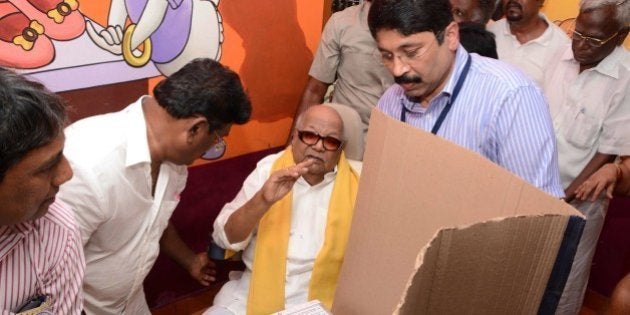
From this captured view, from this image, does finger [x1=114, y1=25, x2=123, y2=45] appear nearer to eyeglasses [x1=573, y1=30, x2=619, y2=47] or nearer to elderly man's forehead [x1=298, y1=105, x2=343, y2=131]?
elderly man's forehead [x1=298, y1=105, x2=343, y2=131]

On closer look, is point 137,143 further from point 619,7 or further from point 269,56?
point 619,7

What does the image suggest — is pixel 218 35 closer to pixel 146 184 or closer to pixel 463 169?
pixel 146 184

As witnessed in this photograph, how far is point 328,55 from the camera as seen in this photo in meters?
2.58

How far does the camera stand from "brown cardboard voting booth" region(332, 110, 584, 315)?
2.14ft

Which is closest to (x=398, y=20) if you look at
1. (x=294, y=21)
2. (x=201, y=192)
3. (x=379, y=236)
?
(x=379, y=236)

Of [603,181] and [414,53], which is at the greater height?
[414,53]

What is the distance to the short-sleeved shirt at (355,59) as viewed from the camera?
2.49m

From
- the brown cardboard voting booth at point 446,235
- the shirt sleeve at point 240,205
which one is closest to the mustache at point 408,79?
the brown cardboard voting booth at point 446,235

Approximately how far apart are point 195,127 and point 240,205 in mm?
469

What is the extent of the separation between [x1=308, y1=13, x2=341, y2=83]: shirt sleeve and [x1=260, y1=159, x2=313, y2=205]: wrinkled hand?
1.00 meters

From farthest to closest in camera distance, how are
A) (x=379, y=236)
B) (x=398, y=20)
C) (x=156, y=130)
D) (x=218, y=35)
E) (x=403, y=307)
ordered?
(x=218, y=35)
(x=156, y=130)
(x=398, y=20)
(x=379, y=236)
(x=403, y=307)

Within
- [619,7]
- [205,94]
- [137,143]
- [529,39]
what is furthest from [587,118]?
[137,143]

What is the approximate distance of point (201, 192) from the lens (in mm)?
2613

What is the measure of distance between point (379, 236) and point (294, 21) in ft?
5.76
